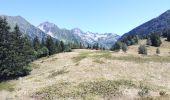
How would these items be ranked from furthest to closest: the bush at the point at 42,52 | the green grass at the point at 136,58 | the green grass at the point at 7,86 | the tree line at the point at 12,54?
the bush at the point at 42,52, the green grass at the point at 136,58, the tree line at the point at 12,54, the green grass at the point at 7,86

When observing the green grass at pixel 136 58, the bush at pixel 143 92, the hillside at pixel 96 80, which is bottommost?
the bush at pixel 143 92

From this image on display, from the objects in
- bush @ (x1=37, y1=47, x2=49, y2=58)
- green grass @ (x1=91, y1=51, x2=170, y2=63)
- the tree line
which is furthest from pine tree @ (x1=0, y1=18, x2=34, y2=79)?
bush @ (x1=37, y1=47, x2=49, y2=58)

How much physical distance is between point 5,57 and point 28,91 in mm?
20173

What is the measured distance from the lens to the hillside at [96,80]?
206 ft

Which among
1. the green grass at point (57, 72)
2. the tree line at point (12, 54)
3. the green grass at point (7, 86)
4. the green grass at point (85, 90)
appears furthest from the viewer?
the tree line at point (12, 54)

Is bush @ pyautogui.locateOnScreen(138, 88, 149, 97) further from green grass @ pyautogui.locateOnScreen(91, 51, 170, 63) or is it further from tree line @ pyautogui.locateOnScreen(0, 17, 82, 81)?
tree line @ pyautogui.locateOnScreen(0, 17, 82, 81)

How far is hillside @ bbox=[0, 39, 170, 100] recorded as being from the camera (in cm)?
6272

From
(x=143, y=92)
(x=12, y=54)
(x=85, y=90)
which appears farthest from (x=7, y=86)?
(x=143, y=92)

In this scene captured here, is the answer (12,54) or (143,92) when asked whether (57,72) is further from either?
(143,92)

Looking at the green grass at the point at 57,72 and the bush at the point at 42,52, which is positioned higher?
the bush at the point at 42,52

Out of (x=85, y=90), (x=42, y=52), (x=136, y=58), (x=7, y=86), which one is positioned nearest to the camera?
(x=85, y=90)

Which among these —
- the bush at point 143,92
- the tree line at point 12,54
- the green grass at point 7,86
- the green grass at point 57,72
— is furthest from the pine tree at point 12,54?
the bush at point 143,92

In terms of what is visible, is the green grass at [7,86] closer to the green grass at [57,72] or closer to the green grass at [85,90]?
the green grass at [85,90]

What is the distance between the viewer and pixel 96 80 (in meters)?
70.3
